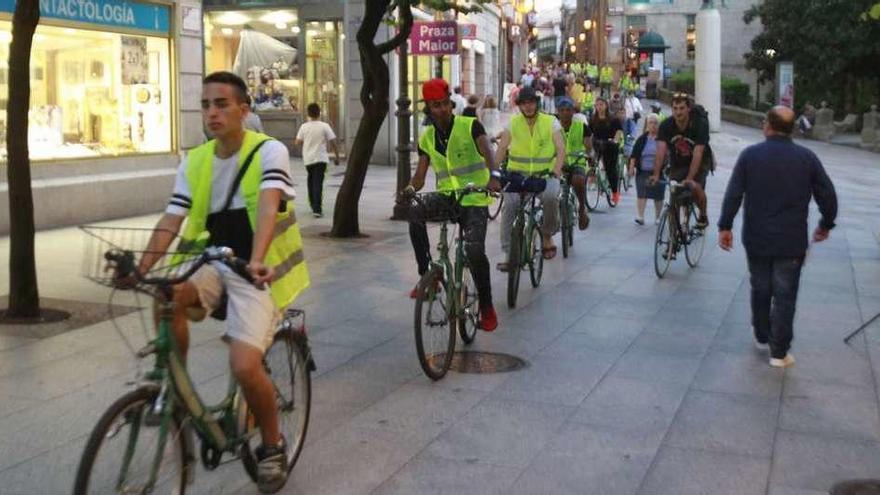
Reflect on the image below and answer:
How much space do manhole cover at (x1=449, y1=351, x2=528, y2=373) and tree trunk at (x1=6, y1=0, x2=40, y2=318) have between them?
11.1 ft

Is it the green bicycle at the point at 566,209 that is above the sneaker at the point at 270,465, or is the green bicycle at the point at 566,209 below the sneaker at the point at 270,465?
above

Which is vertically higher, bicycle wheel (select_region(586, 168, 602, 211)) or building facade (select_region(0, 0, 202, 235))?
building facade (select_region(0, 0, 202, 235))

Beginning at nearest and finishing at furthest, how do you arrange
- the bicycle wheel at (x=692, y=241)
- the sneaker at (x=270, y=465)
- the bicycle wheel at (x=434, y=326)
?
the sneaker at (x=270, y=465) < the bicycle wheel at (x=434, y=326) < the bicycle wheel at (x=692, y=241)

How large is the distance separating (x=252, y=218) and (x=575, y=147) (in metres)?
9.74

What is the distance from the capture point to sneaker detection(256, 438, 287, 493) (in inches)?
179

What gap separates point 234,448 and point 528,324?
455cm

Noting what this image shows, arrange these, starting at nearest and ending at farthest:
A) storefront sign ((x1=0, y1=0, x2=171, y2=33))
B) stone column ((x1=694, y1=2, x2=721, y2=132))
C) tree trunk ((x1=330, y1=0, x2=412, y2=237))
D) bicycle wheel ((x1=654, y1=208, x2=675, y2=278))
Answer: bicycle wheel ((x1=654, y1=208, x2=675, y2=278)), tree trunk ((x1=330, y1=0, x2=412, y2=237)), storefront sign ((x1=0, y1=0, x2=171, y2=33)), stone column ((x1=694, y1=2, x2=721, y2=132))

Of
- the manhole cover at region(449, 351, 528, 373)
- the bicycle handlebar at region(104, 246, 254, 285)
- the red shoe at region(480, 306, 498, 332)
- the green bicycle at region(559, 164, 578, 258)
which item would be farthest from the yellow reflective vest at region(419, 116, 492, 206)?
the green bicycle at region(559, 164, 578, 258)

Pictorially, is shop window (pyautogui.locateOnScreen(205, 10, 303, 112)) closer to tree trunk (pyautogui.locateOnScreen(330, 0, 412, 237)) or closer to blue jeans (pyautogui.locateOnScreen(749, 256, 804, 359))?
tree trunk (pyautogui.locateOnScreen(330, 0, 412, 237))

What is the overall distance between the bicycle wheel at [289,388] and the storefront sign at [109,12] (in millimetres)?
9929

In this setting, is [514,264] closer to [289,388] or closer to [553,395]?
[553,395]

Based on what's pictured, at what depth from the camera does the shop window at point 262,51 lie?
1080 inches

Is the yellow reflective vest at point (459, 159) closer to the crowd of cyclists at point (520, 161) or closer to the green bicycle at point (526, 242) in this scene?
the crowd of cyclists at point (520, 161)

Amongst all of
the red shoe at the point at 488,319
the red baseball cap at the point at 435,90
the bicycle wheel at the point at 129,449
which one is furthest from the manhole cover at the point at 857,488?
the red baseball cap at the point at 435,90
